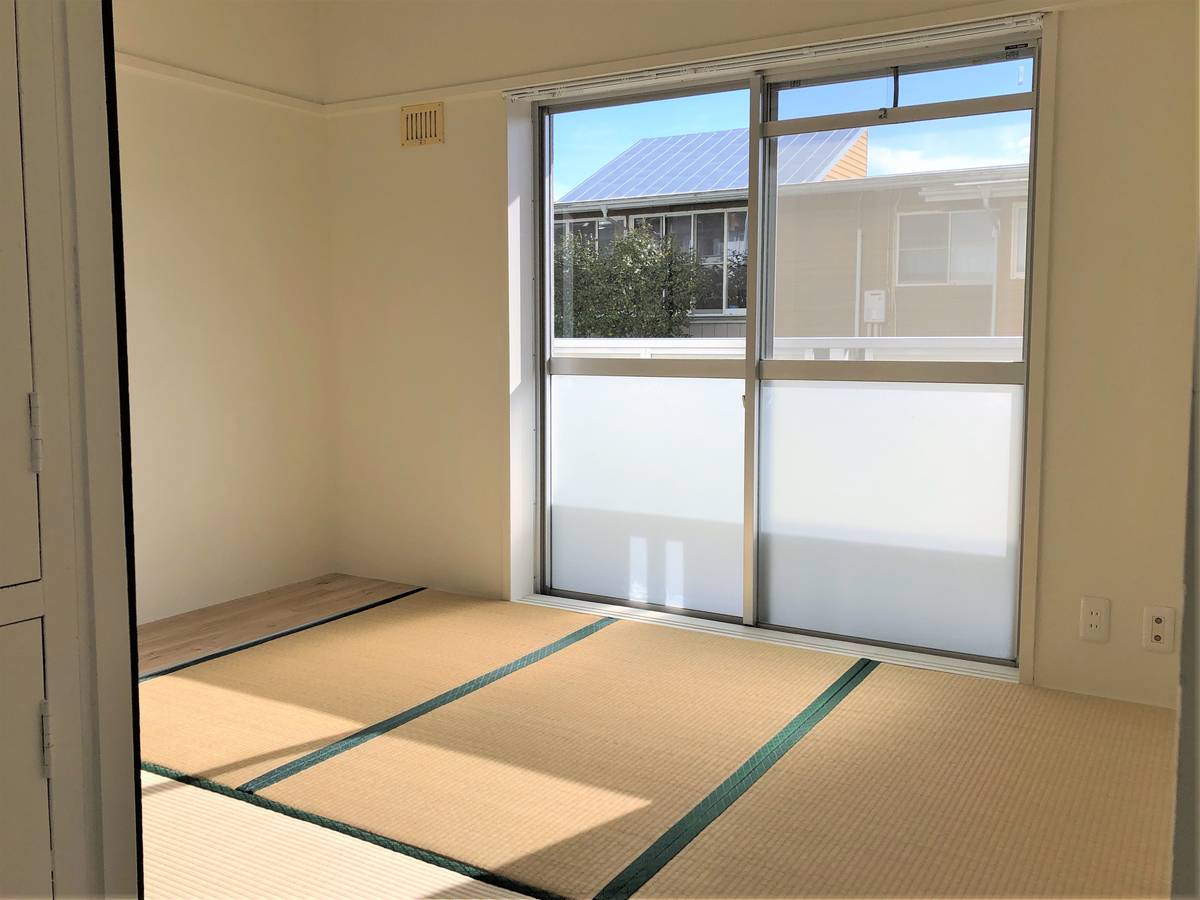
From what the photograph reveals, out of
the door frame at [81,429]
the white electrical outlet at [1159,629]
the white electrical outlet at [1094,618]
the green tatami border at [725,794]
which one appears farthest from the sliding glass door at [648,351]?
the door frame at [81,429]

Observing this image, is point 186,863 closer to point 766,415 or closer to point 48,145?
point 48,145

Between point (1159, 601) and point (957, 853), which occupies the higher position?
point (1159, 601)

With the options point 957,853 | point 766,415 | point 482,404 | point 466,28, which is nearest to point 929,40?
point 766,415

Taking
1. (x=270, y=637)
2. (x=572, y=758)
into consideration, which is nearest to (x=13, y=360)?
(x=572, y=758)

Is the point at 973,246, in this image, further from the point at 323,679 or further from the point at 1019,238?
the point at 323,679

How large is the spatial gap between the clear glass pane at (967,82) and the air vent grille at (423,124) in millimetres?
1886

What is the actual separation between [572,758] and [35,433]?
178 cm

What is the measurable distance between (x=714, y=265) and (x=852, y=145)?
668mm

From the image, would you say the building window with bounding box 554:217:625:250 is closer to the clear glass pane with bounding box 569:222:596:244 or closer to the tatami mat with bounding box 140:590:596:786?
the clear glass pane with bounding box 569:222:596:244

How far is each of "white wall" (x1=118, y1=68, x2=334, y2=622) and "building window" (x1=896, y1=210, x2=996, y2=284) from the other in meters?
2.60

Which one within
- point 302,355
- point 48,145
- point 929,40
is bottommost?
point 302,355

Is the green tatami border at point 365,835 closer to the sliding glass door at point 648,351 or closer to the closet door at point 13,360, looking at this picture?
the closet door at point 13,360

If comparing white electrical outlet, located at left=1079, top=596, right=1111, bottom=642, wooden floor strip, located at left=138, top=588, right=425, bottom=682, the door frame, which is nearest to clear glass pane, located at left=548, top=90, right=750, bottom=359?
wooden floor strip, located at left=138, top=588, right=425, bottom=682

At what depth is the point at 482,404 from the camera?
4.56m
